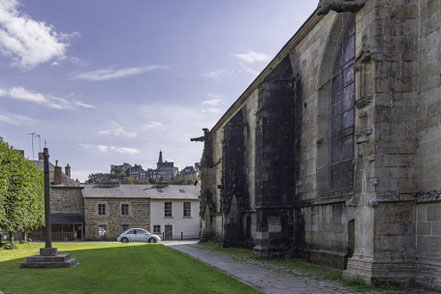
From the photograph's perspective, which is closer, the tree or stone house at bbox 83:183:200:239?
the tree

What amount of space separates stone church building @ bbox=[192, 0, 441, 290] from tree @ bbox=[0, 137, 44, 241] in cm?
1252

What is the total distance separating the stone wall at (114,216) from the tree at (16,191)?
12.1 metres

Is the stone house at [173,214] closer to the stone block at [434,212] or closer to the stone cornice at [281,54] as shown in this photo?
the stone cornice at [281,54]

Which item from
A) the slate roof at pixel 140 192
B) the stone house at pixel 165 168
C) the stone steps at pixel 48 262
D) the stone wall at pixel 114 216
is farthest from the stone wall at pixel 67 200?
the stone house at pixel 165 168

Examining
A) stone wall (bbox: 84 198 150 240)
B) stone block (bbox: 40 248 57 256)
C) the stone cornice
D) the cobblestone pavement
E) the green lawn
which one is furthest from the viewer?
stone wall (bbox: 84 198 150 240)

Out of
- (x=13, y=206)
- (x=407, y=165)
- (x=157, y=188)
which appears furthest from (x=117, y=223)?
(x=407, y=165)

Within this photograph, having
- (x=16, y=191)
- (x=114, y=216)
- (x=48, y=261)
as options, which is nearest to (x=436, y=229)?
(x=48, y=261)

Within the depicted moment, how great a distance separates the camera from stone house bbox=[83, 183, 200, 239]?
38.6 meters

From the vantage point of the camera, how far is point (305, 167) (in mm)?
13109

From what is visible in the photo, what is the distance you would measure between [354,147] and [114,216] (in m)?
32.8

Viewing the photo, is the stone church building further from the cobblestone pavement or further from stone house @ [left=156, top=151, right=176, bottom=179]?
stone house @ [left=156, top=151, right=176, bottom=179]

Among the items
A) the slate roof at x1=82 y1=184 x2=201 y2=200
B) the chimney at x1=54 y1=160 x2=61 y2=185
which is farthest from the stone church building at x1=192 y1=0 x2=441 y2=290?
the chimney at x1=54 y1=160 x2=61 y2=185

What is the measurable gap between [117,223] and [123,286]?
32.3 meters

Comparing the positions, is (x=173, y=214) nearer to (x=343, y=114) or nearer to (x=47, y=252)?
(x=47, y=252)
